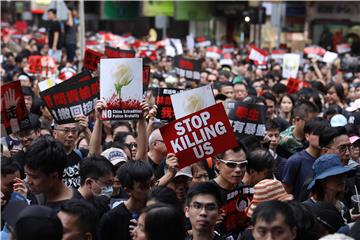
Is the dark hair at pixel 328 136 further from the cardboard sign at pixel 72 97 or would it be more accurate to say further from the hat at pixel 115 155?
the cardboard sign at pixel 72 97

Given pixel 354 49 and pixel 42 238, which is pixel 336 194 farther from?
pixel 354 49

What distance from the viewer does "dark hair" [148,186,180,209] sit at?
5.70m

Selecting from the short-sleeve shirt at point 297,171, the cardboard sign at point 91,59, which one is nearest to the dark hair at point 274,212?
the short-sleeve shirt at point 297,171

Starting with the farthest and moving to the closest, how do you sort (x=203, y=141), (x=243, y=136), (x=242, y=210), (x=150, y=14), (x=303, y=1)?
1. (x=150, y=14)
2. (x=303, y=1)
3. (x=243, y=136)
4. (x=203, y=141)
5. (x=242, y=210)

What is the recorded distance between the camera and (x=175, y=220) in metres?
4.79

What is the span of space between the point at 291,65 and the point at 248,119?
8810 mm

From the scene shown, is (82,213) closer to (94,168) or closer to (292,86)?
(94,168)

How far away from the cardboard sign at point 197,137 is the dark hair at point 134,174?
732 millimetres

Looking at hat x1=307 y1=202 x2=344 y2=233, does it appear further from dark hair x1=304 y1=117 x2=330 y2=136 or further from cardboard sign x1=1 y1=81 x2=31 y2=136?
cardboard sign x1=1 y1=81 x2=31 y2=136

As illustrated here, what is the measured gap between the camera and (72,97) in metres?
8.98

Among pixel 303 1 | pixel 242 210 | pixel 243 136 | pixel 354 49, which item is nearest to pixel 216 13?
pixel 303 1

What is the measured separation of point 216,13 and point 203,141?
3272 centimetres

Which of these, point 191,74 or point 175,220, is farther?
point 191,74

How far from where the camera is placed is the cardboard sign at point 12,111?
8.20 m
